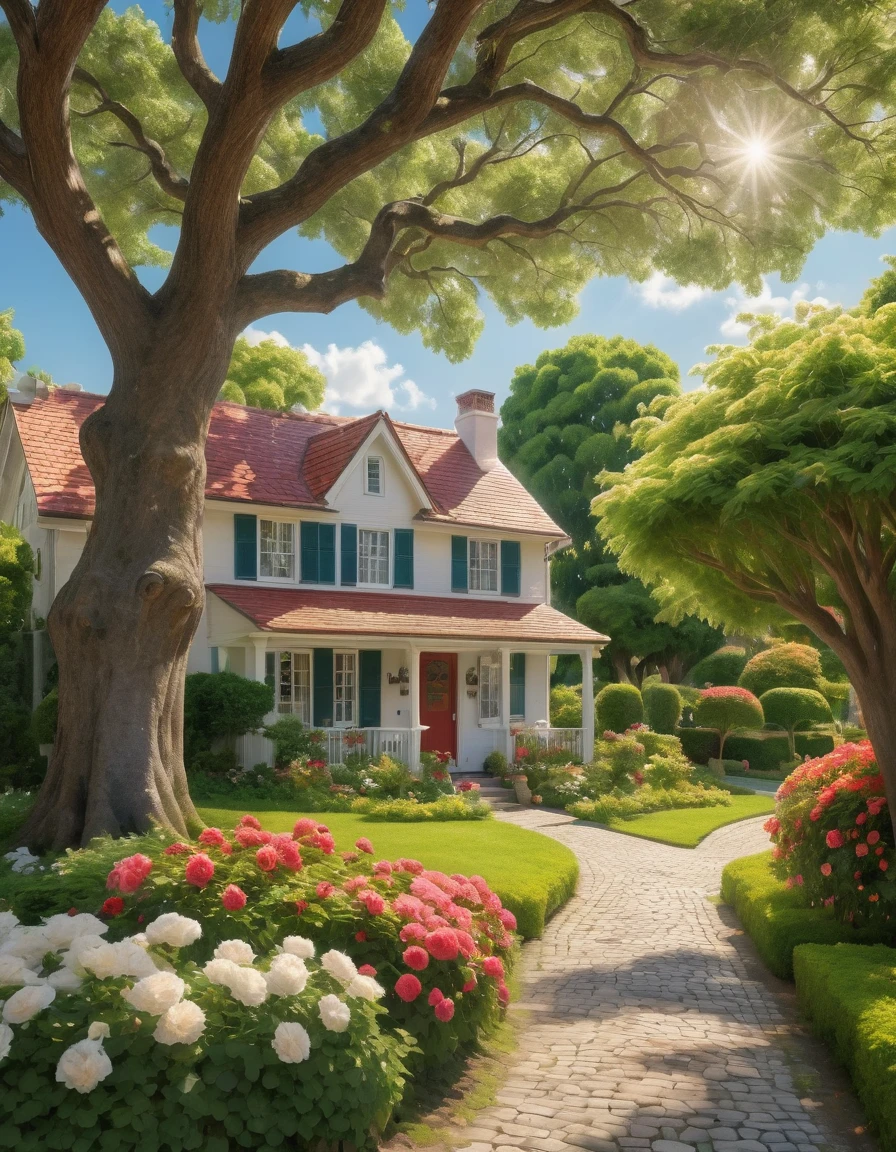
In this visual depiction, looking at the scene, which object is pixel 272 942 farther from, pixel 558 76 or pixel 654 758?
pixel 654 758

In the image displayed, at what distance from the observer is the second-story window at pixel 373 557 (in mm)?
23225

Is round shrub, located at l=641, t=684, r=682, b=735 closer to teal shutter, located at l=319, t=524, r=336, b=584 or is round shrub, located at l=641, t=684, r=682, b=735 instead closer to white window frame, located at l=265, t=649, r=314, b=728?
teal shutter, located at l=319, t=524, r=336, b=584

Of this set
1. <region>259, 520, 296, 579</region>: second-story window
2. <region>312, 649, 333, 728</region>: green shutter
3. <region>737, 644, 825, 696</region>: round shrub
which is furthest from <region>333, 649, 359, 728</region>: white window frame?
<region>737, 644, 825, 696</region>: round shrub

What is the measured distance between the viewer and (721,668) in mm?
34625

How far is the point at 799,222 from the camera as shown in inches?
597

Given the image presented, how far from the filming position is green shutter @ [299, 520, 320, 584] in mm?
22219

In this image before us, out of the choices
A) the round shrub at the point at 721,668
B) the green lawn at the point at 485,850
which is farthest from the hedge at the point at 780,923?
the round shrub at the point at 721,668

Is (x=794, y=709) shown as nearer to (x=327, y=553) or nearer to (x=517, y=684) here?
(x=517, y=684)

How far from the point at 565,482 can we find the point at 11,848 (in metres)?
32.6

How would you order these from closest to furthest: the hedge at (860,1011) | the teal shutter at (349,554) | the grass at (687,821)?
the hedge at (860,1011)
the grass at (687,821)
the teal shutter at (349,554)

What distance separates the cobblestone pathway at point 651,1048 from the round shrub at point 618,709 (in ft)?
48.6

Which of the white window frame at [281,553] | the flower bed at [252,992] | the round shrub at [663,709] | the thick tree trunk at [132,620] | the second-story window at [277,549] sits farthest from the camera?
the round shrub at [663,709]

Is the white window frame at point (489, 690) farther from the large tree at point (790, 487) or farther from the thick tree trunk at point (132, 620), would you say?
the thick tree trunk at point (132, 620)

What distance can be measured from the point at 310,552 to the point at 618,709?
10158 millimetres
